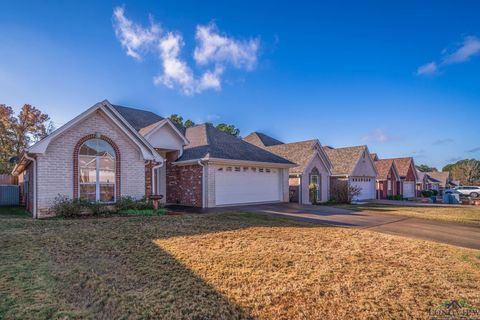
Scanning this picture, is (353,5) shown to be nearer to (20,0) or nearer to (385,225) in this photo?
(385,225)

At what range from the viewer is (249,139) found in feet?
107

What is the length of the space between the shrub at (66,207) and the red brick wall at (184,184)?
20.4 ft

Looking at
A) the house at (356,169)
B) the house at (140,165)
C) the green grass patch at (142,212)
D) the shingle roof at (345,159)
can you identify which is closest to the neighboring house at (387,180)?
the house at (356,169)

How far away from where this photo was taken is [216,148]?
57.1 feet

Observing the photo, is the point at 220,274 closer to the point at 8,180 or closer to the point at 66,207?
the point at 66,207

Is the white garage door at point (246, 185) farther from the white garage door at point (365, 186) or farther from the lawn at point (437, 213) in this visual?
the white garage door at point (365, 186)

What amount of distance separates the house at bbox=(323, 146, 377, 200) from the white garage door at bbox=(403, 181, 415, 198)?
1164cm

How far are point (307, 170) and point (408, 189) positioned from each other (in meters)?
27.5

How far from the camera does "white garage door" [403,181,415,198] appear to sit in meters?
39.8

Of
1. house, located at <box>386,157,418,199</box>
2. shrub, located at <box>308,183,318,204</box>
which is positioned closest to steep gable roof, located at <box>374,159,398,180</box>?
house, located at <box>386,157,418,199</box>

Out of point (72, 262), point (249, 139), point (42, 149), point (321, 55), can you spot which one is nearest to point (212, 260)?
point (72, 262)

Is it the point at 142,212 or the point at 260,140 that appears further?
the point at 260,140

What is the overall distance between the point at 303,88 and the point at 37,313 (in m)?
19.8

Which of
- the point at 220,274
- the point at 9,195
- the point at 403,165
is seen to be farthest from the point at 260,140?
the point at 220,274
